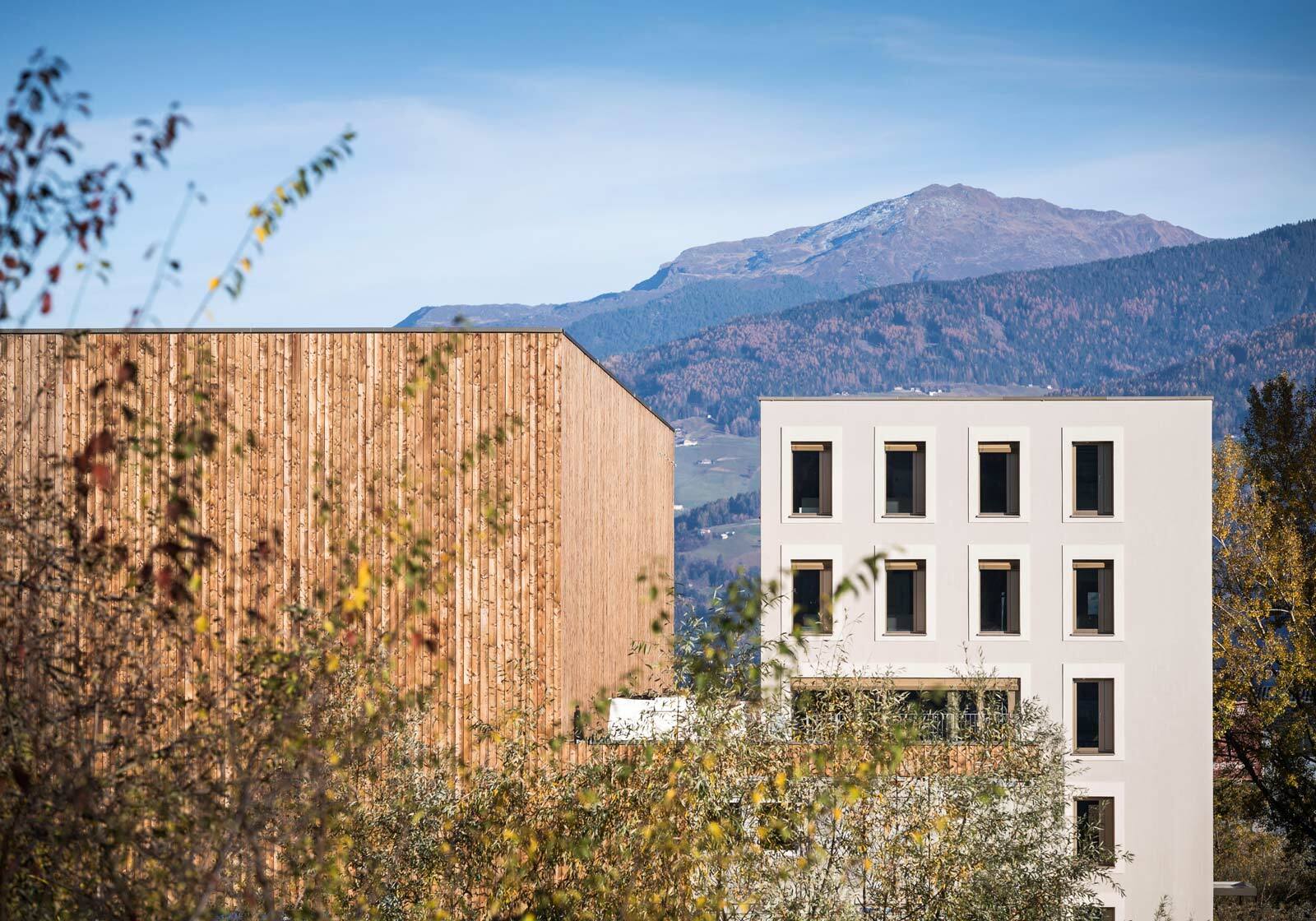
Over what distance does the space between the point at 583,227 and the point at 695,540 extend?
35.6m

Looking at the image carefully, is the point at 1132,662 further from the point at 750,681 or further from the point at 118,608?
the point at 118,608

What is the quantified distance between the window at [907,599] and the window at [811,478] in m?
2.21

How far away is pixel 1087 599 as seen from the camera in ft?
98.6

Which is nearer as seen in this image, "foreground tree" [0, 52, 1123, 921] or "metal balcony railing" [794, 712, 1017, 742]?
"foreground tree" [0, 52, 1123, 921]

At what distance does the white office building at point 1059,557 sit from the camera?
1166 inches

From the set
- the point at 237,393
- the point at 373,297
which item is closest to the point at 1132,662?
the point at 237,393

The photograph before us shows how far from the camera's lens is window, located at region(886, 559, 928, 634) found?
29.6 metres

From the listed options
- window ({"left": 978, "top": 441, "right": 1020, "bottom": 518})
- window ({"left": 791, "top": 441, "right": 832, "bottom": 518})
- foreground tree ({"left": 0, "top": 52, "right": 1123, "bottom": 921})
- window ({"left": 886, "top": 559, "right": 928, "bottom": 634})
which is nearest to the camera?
foreground tree ({"left": 0, "top": 52, "right": 1123, "bottom": 921})

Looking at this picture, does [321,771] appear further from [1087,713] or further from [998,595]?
[1087,713]

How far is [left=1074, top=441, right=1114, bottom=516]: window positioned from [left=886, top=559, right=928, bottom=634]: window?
412 cm

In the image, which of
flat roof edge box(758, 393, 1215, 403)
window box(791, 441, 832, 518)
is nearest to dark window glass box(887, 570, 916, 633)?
window box(791, 441, 832, 518)

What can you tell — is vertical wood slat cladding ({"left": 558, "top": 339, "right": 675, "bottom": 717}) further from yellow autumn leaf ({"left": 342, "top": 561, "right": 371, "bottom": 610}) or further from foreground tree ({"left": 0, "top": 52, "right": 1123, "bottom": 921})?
yellow autumn leaf ({"left": 342, "top": 561, "right": 371, "bottom": 610})

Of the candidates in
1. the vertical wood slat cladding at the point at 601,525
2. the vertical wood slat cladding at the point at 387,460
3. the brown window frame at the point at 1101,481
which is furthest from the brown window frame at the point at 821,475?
the vertical wood slat cladding at the point at 387,460

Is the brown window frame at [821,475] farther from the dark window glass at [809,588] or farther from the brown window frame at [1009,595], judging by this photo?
the brown window frame at [1009,595]
